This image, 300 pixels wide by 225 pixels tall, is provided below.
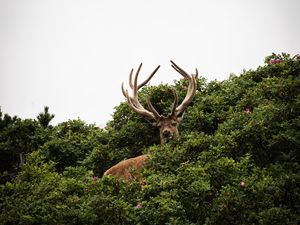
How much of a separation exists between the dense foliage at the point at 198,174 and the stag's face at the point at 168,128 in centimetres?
34

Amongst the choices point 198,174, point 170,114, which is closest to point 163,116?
point 170,114

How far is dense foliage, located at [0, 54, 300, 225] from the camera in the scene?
6.31 meters

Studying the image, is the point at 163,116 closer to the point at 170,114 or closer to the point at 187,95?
the point at 170,114

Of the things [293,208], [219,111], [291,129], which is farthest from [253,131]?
[219,111]

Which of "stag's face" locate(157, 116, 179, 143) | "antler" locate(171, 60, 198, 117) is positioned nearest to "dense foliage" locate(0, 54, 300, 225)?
"antler" locate(171, 60, 198, 117)

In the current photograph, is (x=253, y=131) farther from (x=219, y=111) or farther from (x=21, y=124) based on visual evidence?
(x=21, y=124)

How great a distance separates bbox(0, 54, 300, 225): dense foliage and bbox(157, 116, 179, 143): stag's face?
34 cm

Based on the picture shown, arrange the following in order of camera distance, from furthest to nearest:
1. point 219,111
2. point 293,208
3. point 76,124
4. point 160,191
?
1. point 76,124
2. point 219,111
3. point 160,191
4. point 293,208

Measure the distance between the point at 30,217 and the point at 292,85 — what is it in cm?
451

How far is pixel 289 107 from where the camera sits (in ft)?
25.5

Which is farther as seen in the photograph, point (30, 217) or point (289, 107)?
point (289, 107)

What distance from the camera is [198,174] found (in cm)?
697

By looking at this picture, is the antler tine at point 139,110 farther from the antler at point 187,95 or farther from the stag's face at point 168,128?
the antler at point 187,95

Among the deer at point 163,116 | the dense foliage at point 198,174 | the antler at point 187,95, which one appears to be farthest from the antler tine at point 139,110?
the antler at point 187,95
